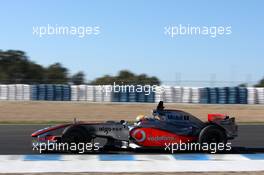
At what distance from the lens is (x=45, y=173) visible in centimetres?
812

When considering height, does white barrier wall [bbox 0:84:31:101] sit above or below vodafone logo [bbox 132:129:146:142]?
above

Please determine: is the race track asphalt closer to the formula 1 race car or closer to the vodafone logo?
the formula 1 race car

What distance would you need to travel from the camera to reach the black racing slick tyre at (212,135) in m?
10.4

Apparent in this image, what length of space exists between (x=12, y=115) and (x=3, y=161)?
15569mm

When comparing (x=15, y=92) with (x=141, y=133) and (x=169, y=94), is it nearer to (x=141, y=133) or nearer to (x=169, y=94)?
(x=169, y=94)

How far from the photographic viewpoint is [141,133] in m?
10.2

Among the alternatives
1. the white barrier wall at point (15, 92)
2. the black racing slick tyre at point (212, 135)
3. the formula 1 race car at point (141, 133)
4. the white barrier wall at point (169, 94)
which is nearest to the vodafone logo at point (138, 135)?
the formula 1 race car at point (141, 133)

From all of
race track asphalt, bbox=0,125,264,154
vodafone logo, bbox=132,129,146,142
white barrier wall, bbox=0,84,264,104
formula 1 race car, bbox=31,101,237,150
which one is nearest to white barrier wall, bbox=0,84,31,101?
white barrier wall, bbox=0,84,264,104

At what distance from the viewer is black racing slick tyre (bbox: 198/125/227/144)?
10.4 m

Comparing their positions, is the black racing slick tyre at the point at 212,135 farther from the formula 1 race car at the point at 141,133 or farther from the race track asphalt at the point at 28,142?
the race track asphalt at the point at 28,142

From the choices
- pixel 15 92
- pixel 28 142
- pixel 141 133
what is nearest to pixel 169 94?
pixel 15 92

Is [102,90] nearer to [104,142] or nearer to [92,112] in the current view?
[92,112]

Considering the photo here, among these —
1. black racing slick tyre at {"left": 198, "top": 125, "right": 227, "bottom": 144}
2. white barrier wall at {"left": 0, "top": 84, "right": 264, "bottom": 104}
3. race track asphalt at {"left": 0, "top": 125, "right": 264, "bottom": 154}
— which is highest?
white barrier wall at {"left": 0, "top": 84, "right": 264, "bottom": 104}

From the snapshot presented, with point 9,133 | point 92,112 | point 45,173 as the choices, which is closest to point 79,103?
point 92,112
